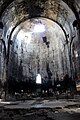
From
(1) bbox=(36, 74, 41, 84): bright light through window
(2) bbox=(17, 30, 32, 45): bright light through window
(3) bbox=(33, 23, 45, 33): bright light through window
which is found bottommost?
(1) bbox=(36, 74, 41, 84): bright light through window

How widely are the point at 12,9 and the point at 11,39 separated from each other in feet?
15.5

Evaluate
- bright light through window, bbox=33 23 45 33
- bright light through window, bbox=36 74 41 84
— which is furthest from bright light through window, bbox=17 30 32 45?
bright light through window, bbox=36 74 41 84

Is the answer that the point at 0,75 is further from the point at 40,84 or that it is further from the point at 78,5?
the point at 78,5

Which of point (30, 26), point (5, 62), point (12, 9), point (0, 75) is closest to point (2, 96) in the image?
point (0, 75)

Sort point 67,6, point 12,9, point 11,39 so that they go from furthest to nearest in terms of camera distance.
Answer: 1. point 11,39
2. point 12,9
3. point 67,6

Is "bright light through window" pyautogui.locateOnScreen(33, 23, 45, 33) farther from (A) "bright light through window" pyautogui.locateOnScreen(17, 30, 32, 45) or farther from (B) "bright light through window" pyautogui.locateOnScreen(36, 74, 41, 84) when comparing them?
(B) "bright light through window" pyautogui.locateOnScreen(36, 74, 41, 84)

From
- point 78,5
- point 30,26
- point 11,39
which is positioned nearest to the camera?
point 78,5

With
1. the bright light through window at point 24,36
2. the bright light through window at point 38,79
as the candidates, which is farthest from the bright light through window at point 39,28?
the bright light through window at point 38,79

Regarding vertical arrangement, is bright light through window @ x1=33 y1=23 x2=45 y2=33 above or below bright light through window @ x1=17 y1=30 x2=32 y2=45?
above

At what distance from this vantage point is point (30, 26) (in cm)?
2509

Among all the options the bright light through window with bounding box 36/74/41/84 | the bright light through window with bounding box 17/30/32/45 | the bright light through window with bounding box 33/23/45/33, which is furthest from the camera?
the bright light through window with bounding box 36/74/41/84

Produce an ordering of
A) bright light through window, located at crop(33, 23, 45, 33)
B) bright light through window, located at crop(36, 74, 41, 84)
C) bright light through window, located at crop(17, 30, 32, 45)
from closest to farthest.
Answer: bright light through window, located at crop(17, 30, 32, 45) < bright light through window, located at crop(33, 23, 45, 33) < bright light through window, located at crop(36, 74, 41, 84)

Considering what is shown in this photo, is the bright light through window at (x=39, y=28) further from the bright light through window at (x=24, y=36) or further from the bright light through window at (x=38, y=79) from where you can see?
the bright light through window at (x=38, y=79)

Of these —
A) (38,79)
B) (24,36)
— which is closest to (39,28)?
(24,36)
